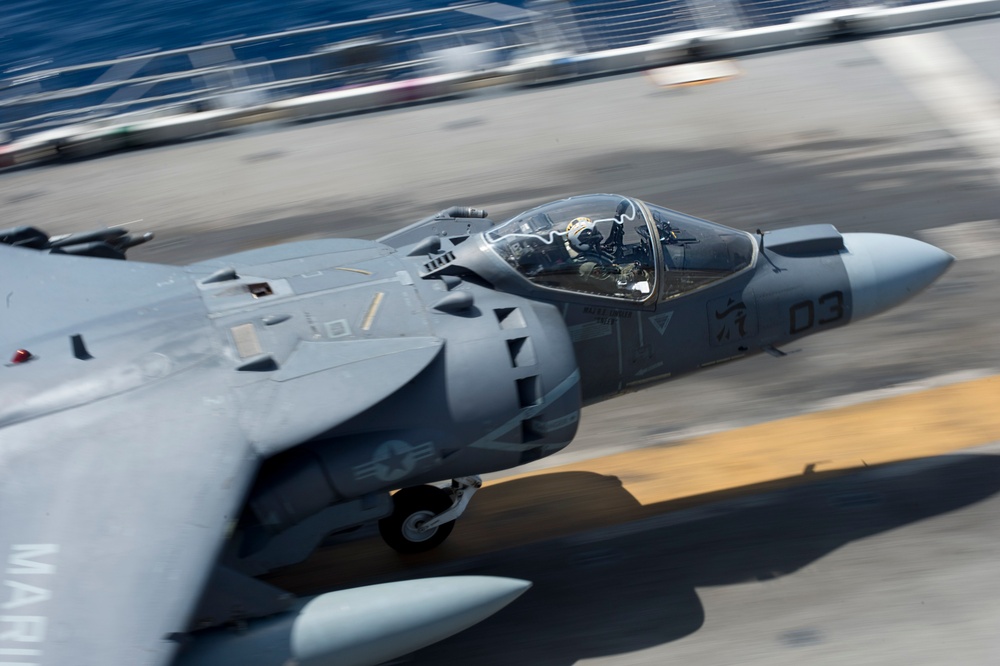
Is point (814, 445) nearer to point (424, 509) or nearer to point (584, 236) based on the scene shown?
point (584, 236)

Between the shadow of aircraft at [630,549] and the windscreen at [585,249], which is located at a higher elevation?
the windscreen at [585,249]

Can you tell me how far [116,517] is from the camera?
647 cm

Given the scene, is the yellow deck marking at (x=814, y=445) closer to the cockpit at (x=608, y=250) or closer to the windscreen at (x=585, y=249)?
the cockpit at (x=608, y=250)

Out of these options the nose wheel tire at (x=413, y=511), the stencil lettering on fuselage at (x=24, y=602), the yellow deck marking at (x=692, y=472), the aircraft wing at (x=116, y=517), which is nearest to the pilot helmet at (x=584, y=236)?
the nose wheel tire at (x=413, y=511)

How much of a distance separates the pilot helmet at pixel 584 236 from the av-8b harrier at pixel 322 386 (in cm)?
1

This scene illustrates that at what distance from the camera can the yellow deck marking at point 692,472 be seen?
883 cm

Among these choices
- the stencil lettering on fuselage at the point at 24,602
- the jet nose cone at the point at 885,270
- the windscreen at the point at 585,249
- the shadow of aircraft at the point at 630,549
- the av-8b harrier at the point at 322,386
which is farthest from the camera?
the jet nose cone at the point at 885,270

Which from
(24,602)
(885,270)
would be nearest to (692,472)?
(885,270)

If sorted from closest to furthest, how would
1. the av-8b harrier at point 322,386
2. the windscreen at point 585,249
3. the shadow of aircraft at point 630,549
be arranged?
the av-8b harrier at point 322,386 → the shadow of aircraft at point 630,549 → the windscreen at point 585,249

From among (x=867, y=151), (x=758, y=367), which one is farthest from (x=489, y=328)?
(x=867, y=151)

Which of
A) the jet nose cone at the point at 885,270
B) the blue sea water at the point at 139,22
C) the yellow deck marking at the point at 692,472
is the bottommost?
the yellow deck marking at the point at 692,472

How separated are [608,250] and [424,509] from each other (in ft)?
8.67

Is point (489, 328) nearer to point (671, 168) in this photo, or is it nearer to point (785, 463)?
point (785, 463)

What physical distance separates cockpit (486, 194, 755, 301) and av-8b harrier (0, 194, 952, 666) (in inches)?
0.8
